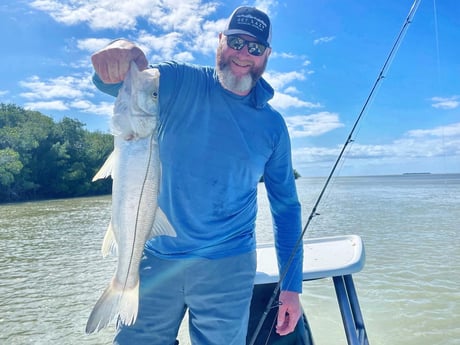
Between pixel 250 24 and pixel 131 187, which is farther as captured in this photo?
pixel 250 24

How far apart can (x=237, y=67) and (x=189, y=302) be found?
4.11 ft

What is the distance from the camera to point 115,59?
59.1 inches

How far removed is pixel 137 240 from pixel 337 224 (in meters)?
13.5

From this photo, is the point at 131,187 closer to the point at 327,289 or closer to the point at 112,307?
the point at 112,307

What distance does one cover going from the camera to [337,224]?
14.2 meters

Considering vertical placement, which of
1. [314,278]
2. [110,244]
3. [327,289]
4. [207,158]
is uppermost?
[207,158]

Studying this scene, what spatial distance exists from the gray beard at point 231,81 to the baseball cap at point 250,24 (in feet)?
0.68

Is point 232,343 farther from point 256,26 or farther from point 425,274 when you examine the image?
point 425,274

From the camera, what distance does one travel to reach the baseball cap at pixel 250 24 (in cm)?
201

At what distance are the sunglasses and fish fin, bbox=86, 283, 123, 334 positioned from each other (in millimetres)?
1370

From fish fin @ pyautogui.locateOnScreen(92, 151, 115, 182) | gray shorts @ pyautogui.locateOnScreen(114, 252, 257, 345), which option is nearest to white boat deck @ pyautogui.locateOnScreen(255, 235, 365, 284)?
gray shorts @ pyautogui.locateOnScreen(114, 252, 257, 345)

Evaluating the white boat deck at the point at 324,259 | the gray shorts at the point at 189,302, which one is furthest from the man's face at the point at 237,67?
the white boat deck at the point at 324,259

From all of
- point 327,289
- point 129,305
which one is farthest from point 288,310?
point 327,289

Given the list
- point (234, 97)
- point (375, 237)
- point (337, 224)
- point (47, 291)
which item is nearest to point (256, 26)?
point (234, 97)
